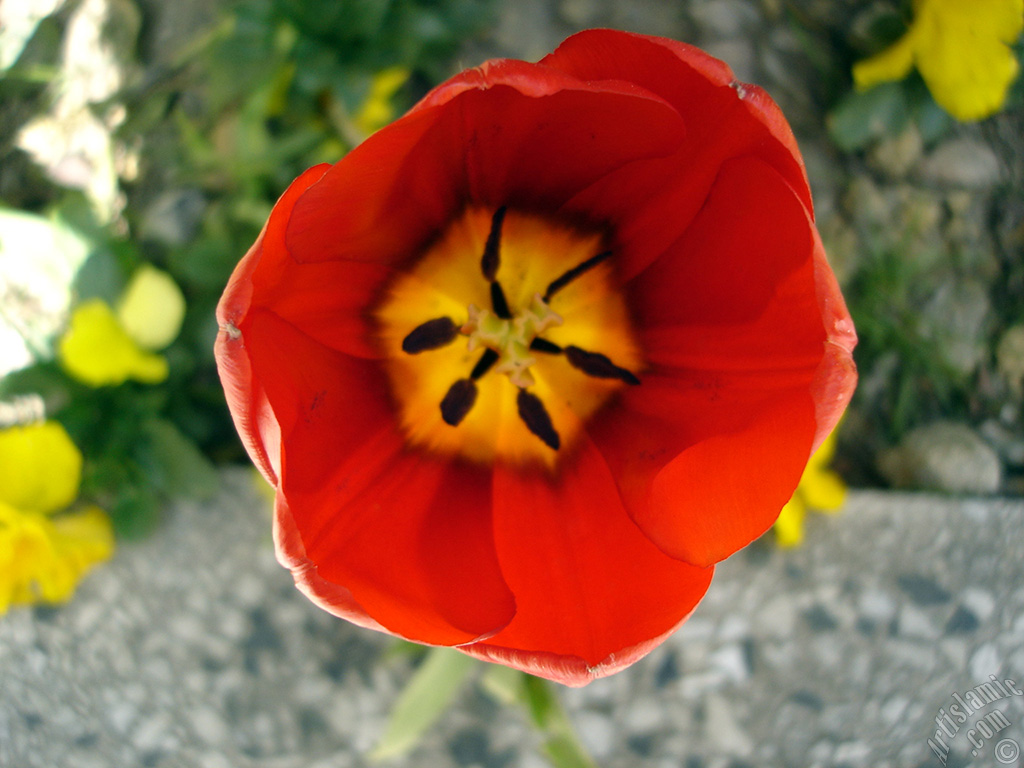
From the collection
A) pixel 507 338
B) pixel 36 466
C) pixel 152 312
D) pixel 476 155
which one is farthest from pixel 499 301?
pixel 36 466

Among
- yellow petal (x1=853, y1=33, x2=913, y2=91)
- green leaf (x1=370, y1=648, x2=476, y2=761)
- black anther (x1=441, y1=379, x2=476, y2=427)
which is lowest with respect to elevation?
green leaf (x1=370, y1=648, x2=476, y2=761)

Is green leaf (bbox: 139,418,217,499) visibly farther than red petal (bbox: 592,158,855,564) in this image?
Yes

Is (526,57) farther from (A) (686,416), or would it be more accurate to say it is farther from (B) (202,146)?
(A) (686,416)

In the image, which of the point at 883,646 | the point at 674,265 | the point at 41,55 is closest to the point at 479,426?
the point at 674,265

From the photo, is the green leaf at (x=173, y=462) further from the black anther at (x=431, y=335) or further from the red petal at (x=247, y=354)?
the red petal at (x=247, y=354)

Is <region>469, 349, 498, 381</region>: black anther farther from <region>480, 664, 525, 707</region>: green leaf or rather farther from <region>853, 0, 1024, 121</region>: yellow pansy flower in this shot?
<region>853, 0, 1024, 121</region>: yellow pansy flower

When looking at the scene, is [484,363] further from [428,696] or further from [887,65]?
[887,65]

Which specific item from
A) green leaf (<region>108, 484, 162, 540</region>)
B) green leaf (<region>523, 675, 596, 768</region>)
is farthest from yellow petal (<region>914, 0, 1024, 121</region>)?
green leaf (<region>108, 484, 162, 540</region>)
